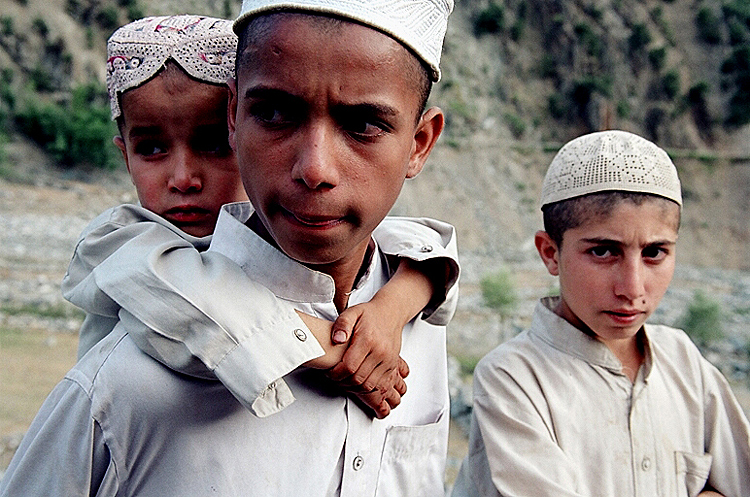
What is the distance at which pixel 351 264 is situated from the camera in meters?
1.30

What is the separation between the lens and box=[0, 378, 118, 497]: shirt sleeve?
1049 mm

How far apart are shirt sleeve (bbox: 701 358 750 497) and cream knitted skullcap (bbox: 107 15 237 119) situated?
1515 millimetres

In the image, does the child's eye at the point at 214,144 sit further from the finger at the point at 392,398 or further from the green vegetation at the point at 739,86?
the green vegetation at the point at 739,86

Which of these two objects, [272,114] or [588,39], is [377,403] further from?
[588,39]

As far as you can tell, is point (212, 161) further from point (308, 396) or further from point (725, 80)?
point (725, 80)

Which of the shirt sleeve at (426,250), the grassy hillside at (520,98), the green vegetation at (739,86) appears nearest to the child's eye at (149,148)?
the shirt sleeve at (426,250)

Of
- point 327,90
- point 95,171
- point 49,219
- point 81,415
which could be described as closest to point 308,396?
point 81,415

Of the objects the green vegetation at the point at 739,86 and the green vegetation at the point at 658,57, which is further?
the green vegetation at the point at 658,57

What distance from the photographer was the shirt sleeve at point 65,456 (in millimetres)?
1049

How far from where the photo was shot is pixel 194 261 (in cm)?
112

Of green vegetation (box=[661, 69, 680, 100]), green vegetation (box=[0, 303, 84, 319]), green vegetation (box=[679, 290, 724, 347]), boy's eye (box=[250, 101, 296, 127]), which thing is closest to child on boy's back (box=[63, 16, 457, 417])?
boy's eye (box=[250, 101, 296, 127])

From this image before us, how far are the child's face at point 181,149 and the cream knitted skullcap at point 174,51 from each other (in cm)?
2

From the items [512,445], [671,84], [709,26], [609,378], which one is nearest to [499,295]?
[609,378]

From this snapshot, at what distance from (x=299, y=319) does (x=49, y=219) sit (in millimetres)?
16828
